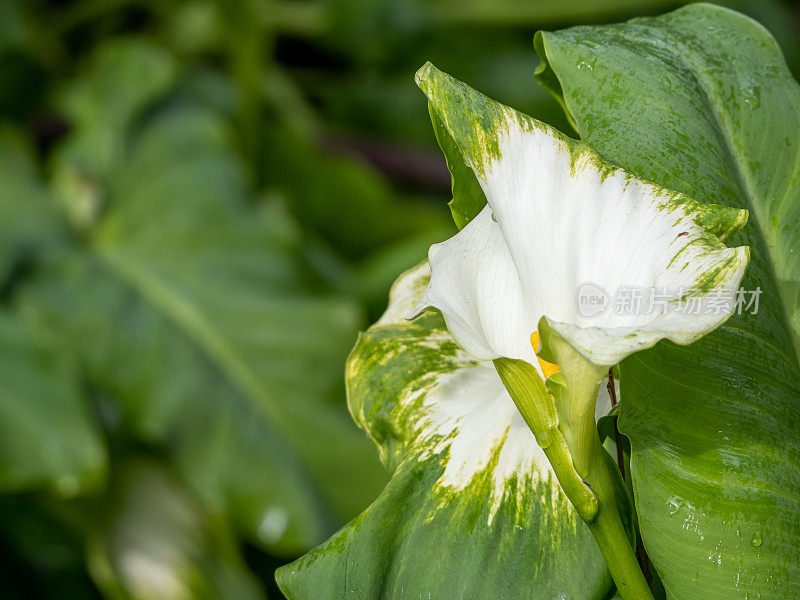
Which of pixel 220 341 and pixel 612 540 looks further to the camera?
pixel 220 341

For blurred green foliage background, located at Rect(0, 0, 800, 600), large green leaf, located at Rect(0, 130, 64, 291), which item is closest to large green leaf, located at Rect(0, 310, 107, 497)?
blurred green foliage background, located at Rect(0, 0, 800, 600)

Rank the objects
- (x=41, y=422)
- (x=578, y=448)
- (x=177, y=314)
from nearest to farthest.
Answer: (x=578, y=448) < (x=41, y=422) < (x=177, y=314)

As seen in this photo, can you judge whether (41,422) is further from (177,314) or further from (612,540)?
(612,540)

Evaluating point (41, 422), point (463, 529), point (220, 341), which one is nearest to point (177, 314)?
Result: point (220, 341)

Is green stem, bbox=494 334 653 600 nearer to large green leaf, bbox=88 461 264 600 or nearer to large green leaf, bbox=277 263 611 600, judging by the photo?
large green leaf, bbox=277 263 611 600

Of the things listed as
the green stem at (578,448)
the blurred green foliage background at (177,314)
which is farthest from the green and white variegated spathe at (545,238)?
the blurred green foliage background at (177,314)

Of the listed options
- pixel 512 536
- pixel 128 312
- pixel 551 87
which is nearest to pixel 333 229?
pixel 128 312

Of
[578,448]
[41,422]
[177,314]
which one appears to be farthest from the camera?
[177,314]
